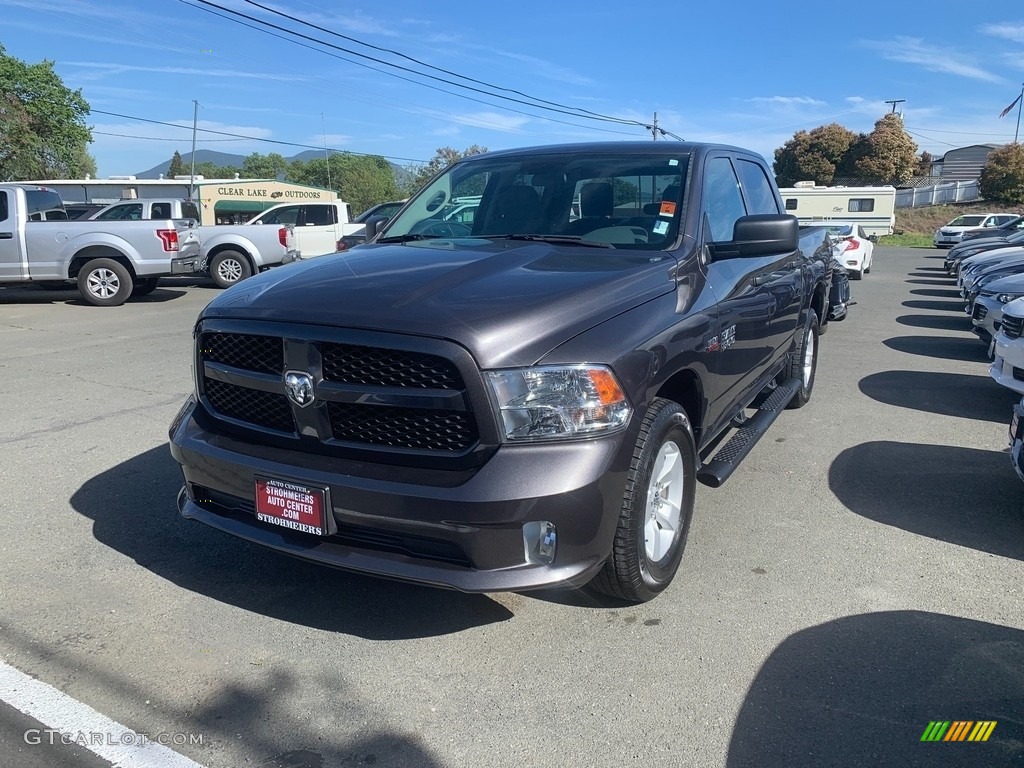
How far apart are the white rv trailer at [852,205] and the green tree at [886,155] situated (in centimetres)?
1415

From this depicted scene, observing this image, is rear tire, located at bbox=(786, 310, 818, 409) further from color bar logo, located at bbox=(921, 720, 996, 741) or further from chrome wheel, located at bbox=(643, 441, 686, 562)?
color bar logo, located at bbox=(921, 720, 996, 741)

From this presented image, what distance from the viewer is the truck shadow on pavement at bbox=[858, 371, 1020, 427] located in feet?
21.6

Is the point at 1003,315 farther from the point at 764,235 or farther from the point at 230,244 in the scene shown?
the point at 230,244

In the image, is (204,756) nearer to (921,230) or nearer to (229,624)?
(229,624)

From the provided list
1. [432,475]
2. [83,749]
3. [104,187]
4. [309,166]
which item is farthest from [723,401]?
[309,166]

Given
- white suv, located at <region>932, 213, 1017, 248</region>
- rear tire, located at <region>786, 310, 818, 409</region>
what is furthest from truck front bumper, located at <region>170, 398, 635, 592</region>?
white suv, located at <region>932, 213, 1017, 248</region>

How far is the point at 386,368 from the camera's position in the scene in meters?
2.77

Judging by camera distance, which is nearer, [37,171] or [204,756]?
[204,756]

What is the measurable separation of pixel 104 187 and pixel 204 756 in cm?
4313

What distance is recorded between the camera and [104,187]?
39.4 meters

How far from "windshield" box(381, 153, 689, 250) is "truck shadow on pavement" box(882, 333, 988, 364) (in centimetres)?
647

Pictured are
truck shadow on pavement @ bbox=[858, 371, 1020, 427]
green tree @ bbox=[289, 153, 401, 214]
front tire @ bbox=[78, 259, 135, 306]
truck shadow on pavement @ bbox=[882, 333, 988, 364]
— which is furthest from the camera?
green tree @ bbox=[289, 153, 401, 214]
